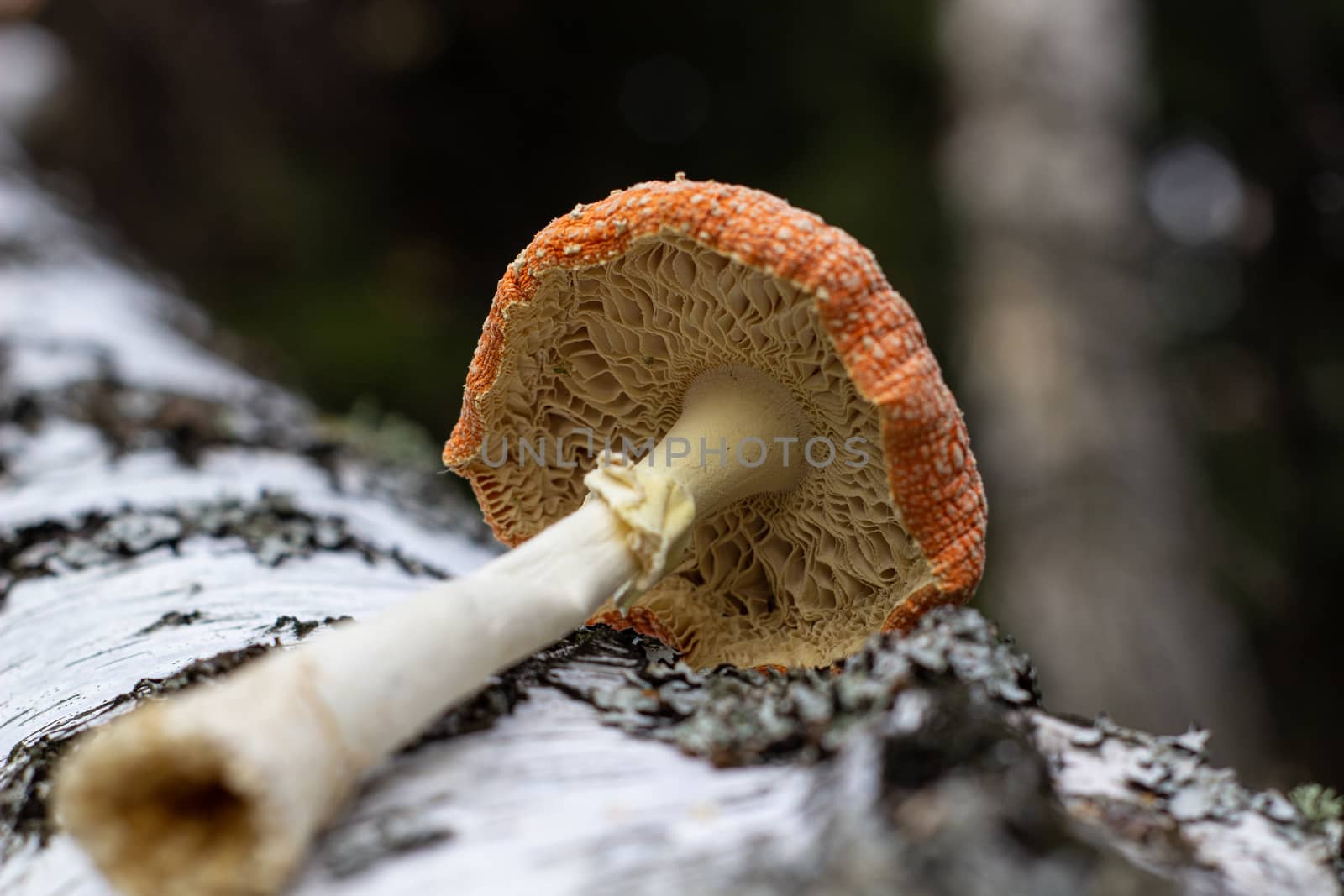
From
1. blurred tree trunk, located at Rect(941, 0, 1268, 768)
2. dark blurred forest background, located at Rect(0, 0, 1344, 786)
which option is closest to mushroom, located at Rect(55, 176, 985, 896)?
dark blurred forest background, located at Rect(0, 0, 1344, 786)

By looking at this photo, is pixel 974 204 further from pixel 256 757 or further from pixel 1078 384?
pixel 256 757

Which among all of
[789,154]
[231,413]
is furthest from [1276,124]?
[231,413]

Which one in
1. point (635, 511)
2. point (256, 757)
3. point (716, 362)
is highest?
point (716, 362)

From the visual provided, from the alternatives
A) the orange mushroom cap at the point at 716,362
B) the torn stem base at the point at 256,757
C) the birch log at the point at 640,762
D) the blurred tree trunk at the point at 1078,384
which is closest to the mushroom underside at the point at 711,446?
the orange mushroom cap at the point at 716,362

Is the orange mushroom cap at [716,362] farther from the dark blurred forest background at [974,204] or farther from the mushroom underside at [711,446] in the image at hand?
the dark blurred forest background at [974,204]

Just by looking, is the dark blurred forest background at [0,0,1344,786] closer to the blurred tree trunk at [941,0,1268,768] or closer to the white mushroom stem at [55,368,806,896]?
the blurred tree trunk at [941,0,1268,768]

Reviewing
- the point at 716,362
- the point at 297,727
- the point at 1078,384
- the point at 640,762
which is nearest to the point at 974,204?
the point at 1078,384

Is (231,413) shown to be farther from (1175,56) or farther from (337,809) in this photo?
(1175,56)
